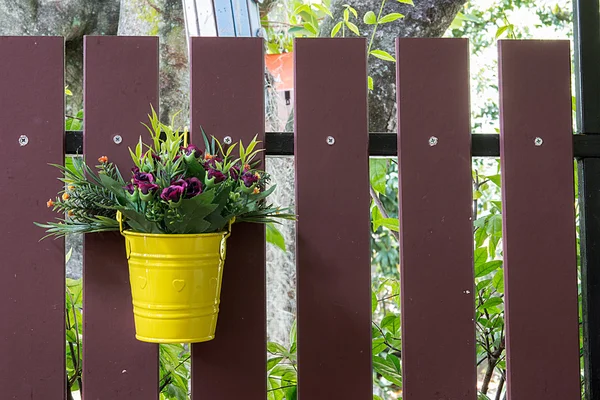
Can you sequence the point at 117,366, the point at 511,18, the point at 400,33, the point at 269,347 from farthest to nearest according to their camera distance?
the point at 511,18 < the point at 400,33 < the point at 269,347 < the point at 117,366

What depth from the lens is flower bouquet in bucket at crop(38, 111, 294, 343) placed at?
1.28 metres

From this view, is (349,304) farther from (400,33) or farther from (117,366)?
(400,33)

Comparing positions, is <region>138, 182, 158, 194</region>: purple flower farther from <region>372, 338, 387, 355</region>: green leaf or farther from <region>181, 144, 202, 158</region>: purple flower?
<region>372, 338, 387, 355</region>: green leaf

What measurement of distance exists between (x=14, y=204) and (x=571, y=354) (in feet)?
4.50

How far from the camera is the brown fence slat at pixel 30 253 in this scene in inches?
59.0

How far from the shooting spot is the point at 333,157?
1542 millimetres

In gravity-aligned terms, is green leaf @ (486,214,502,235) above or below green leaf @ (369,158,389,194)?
below

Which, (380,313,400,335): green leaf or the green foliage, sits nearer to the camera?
the green foliage

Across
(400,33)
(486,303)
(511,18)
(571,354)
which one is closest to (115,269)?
(486,303)

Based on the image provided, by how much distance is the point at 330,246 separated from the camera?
5.05ft

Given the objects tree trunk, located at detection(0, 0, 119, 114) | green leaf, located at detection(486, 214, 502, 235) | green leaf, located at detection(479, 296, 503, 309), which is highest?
tree trunk, located at detection(0, 0, 119, 114)

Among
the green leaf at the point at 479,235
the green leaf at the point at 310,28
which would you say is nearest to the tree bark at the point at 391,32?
the green leaf at the point at 310,28

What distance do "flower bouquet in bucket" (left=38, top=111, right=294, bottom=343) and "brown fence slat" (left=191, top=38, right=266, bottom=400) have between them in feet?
0.42

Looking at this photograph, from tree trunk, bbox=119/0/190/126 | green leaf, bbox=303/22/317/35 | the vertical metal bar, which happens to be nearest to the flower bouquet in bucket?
the vertical metal bar
